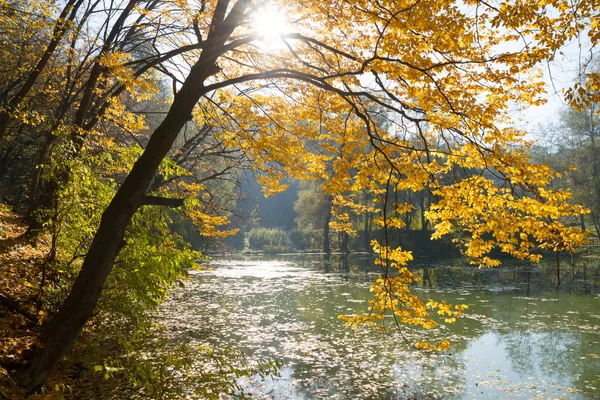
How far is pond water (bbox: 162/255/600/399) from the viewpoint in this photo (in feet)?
21.4

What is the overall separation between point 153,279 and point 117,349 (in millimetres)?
2324

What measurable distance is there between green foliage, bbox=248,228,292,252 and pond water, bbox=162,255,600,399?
2590cm

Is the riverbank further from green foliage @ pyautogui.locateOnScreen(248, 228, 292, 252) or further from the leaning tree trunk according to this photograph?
green foliage @ pyautogui.locateOnScreen(248, 228, 292, 252)

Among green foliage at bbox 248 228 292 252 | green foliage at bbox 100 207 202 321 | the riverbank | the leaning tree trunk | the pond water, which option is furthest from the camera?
green foliage at bbox 248 228 292 252

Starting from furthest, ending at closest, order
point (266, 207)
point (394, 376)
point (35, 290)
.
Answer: point (266, 207) < point (394, 376) < point (35, 290)

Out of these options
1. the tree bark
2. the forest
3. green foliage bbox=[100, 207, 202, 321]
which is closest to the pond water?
the forest

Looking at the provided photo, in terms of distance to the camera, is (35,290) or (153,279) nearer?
(153,279)

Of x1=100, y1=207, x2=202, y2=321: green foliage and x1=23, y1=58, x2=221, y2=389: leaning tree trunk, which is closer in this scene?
x1=23, y1=58, x2=221, y2=389: leaning tree trunk

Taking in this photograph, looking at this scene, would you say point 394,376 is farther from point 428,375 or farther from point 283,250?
point 283,250

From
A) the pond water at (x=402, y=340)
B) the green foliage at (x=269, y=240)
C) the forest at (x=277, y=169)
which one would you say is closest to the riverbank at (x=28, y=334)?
the forest at (x=277, y=169)

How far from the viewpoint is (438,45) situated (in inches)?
165

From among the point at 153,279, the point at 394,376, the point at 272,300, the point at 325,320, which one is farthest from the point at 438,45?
the point at 272,300

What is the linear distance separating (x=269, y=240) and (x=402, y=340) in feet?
118

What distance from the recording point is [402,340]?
9.14 meters
